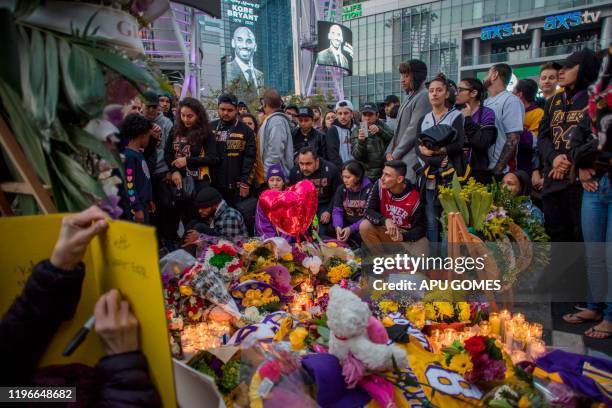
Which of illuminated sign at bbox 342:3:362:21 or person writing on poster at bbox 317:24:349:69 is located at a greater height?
illuminated sign at bbox 342:3:362:21

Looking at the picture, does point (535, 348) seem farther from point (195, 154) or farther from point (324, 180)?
point (195, 154)

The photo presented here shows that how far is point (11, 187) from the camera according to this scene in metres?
1.18

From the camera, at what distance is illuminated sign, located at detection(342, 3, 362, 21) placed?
46.7 m

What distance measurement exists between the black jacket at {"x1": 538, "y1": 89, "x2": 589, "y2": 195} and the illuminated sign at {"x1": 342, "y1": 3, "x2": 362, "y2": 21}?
47055 mm

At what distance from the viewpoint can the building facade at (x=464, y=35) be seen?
32125 mm

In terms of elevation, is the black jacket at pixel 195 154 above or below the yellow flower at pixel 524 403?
above

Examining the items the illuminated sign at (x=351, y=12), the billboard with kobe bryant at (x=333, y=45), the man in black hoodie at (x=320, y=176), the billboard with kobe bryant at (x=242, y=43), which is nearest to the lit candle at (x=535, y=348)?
the man in black hoodie at (x=320, y=176)

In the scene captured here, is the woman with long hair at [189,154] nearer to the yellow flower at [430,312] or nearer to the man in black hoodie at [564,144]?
the yellow flower at [430,312]

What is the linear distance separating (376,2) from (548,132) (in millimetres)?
45993

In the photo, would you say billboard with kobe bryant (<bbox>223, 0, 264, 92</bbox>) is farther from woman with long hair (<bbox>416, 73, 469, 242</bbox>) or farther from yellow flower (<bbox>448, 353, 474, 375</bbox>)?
yellow flower (<bbox>448, 353, 474, 375</bbox>)

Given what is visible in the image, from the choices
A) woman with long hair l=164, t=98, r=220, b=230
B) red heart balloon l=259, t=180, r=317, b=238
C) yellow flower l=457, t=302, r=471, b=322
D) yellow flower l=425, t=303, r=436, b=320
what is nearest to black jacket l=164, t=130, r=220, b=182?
woman with long hair l=164, t=98, r=220, b=230

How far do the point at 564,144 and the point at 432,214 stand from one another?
126 cm

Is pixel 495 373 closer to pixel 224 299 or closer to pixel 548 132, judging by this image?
pixel 224 299

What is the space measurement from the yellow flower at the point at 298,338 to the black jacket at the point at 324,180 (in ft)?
11.3
